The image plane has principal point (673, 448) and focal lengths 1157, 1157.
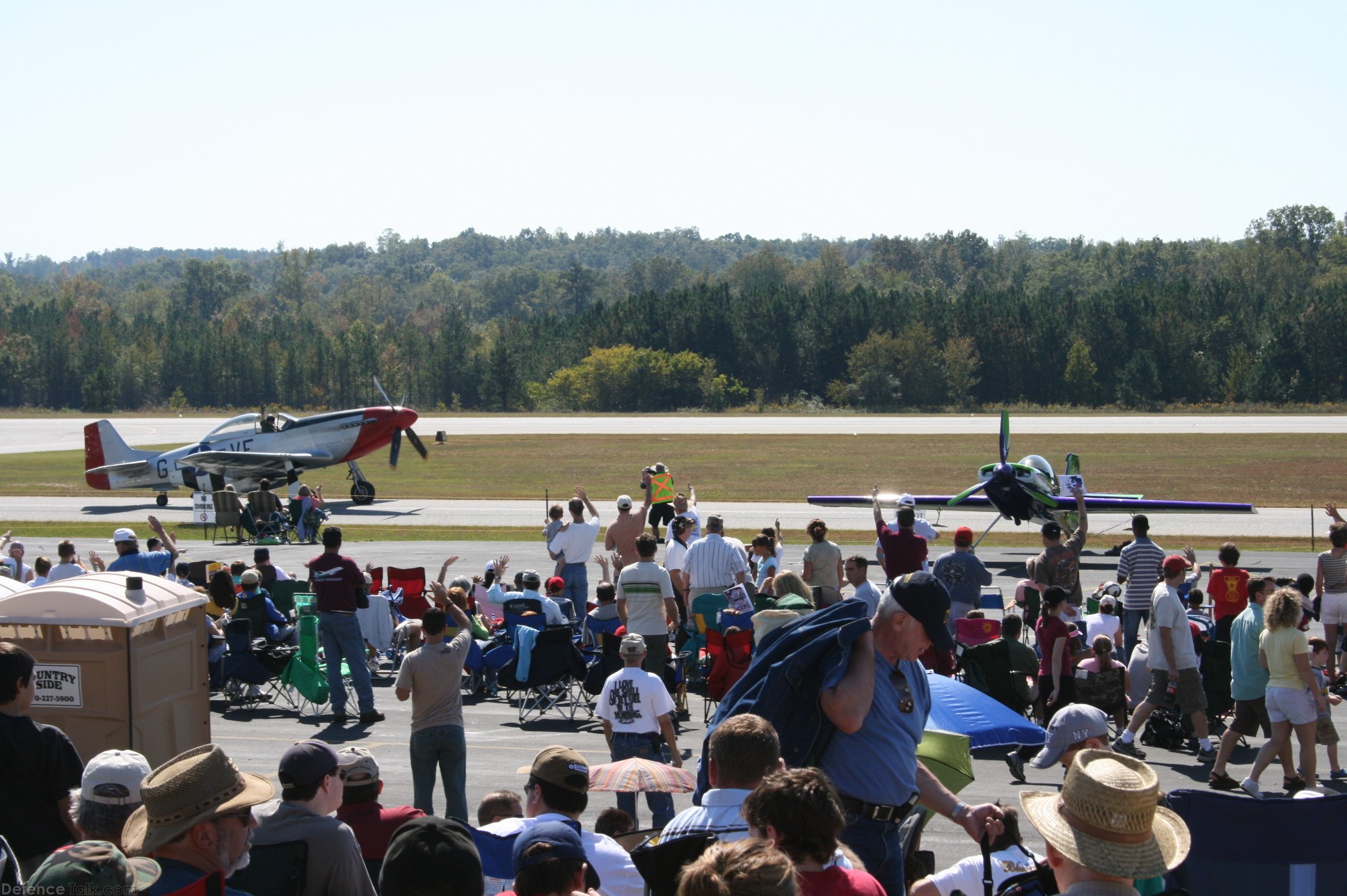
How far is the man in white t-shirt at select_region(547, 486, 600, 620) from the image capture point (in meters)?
12.2

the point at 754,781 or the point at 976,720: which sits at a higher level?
the point at 754,781

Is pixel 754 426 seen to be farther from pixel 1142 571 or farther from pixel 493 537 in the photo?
pixel 1142 571

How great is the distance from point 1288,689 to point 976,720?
2.81m

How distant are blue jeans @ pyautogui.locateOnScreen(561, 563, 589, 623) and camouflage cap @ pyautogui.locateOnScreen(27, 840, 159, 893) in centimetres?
956

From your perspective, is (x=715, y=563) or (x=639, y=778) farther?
(x=715, y=563)

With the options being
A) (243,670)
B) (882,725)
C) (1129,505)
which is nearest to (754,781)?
(882,725)

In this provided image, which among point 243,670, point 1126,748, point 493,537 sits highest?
point 243,670

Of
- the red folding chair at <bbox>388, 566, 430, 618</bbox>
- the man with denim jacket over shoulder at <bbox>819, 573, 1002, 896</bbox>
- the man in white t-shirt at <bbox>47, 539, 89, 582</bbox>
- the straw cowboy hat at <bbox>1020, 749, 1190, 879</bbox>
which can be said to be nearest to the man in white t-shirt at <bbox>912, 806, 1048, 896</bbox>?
the man with denim jacket over shoulder at <bbox>819, 573, 1002, 896</bbox>

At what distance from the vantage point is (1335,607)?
32.3 feet

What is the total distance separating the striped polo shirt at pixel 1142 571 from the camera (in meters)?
10.4


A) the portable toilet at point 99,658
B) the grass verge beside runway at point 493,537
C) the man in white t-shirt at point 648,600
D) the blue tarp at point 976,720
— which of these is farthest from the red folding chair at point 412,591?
the grass verge beside runway at point 493,537

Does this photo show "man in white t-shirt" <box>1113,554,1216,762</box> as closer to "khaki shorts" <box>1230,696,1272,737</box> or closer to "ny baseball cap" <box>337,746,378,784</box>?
"khaki shorts" <box>1230,696,1272,737</box>

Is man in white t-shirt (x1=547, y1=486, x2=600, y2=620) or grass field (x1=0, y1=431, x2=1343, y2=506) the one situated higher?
man in white t-shirt (x1=547, y1=486, x2=600, y2=620)

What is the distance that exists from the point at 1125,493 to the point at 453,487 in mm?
19894
